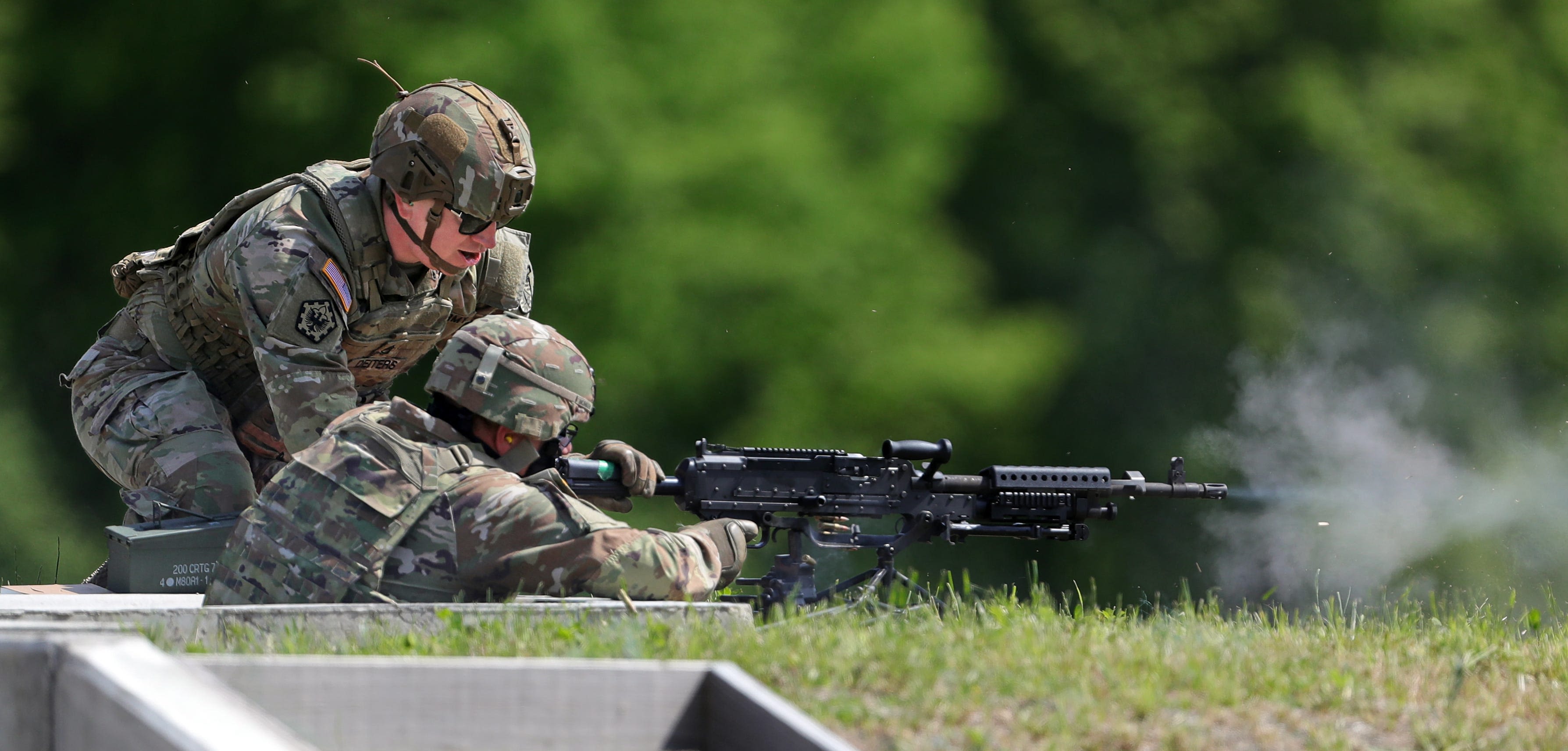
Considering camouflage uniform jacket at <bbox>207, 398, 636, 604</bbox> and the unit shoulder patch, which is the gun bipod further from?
the unit shoulder patch

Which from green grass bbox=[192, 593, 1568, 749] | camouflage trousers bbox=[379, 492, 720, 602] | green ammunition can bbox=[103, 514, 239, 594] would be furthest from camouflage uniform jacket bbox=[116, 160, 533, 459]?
green grass bbox=[192, 593, 1568, 749]

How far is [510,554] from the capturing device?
3346mm

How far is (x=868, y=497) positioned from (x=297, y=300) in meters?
1.79

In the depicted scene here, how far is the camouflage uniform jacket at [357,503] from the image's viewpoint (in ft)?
10.8

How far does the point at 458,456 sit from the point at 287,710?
109 centimetres

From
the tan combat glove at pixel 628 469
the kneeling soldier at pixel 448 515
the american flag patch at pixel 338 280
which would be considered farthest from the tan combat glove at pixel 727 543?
the american flag patch at pixel 338 280

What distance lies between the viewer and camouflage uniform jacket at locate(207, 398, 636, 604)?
3.29 metres

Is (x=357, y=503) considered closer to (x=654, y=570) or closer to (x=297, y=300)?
(x=654, y=570)

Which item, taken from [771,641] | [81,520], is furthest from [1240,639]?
[81,520]

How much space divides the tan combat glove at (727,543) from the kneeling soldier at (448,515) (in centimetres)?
46

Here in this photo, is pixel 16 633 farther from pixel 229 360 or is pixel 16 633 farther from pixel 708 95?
pixel 708 95

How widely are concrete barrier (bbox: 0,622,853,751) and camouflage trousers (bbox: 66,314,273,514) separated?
2354 millimetres

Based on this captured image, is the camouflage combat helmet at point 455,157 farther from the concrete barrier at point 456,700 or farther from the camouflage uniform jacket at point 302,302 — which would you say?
the concrete barrier at point 456,700

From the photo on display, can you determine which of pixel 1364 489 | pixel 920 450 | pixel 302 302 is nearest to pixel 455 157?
pixel 302 302
